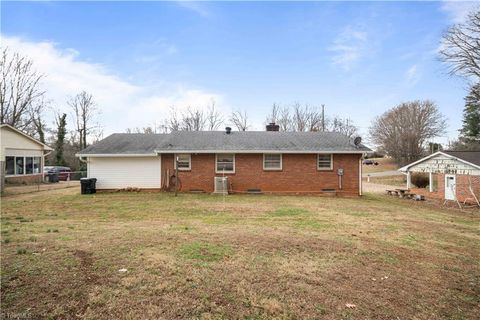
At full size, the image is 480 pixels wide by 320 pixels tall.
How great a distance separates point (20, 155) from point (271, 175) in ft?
66.1

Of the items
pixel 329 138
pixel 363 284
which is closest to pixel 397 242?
pixel 363 284

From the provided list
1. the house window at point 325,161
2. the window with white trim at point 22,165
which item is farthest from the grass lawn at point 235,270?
the window with white trim at point 22,165

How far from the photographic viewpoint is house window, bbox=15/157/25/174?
21.5m

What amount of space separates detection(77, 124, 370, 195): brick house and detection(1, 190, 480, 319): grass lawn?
25.9 ft

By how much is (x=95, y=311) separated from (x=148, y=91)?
24757 millimetres

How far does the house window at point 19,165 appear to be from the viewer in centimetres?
2145

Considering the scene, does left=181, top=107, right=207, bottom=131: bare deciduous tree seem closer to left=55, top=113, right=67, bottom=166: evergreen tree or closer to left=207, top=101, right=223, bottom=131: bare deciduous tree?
left=207, top=101, right=223, bottom=131: bare deciduous tree

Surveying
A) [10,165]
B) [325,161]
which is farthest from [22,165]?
[325,161]

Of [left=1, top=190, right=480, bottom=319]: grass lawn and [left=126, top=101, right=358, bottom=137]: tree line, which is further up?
[left=126, top=101, right=358, bottom=137]: tree line

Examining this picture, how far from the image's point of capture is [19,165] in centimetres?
2173

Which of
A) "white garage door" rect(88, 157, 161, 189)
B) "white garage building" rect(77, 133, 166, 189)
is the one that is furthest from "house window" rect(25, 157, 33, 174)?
"white garage door" rect(88, 157, 161, 189)

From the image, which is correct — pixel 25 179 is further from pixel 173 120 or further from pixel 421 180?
pixel 421 180

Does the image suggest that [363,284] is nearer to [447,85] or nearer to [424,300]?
[424,300]

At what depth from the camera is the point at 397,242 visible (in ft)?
20.6
